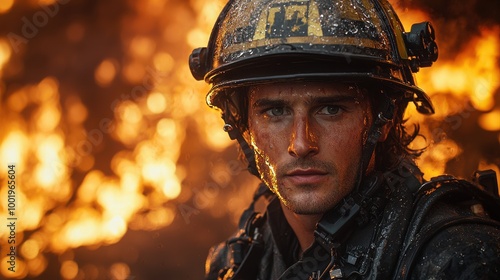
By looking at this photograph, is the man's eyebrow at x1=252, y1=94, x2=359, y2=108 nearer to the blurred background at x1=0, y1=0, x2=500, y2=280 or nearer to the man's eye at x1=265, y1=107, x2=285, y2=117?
the man's eye at x1=265, y1=107, x2=285, y2=117

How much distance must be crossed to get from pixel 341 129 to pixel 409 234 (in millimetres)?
649

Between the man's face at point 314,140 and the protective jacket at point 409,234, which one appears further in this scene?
the man's face at point 314,140

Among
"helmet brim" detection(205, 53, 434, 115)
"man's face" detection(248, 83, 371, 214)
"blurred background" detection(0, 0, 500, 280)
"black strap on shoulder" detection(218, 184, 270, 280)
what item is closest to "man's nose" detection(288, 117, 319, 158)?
"man's face" detection(248, 83, 371, 214)

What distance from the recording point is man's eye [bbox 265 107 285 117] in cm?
334

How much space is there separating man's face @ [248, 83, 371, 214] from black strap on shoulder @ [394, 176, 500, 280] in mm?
411

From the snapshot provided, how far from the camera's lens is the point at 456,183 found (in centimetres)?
308

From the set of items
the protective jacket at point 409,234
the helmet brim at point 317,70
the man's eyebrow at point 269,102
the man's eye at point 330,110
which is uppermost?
the helmet brim at point 317,70

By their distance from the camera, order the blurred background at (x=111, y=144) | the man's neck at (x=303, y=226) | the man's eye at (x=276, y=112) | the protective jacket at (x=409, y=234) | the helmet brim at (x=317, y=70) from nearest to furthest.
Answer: the protective jacket at (x=409, y=234) → the helmet brim at (x=317, y=70) → the man's eye at (x=276, y=112) → the man's neck at (x=303, y=226) → the blurred background at (x=111, y=144)

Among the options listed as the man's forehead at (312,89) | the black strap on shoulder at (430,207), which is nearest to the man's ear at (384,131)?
the man's forehead at (312,89)

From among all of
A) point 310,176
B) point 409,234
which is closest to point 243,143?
point 310,176

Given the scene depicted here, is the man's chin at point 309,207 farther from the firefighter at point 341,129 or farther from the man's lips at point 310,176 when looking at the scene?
the man's lips at point 310,176

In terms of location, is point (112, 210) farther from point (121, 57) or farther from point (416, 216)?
point (416, 216)

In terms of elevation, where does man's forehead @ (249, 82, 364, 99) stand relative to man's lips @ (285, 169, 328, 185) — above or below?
above

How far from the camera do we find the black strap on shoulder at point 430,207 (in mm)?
2766
